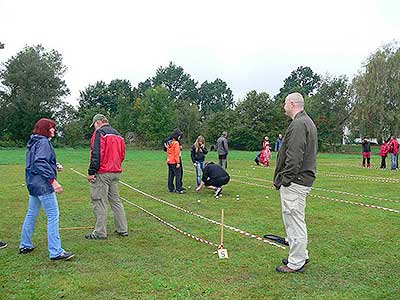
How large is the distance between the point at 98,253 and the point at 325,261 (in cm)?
316

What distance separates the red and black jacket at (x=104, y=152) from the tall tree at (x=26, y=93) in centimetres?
5224

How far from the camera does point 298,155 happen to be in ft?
17.7

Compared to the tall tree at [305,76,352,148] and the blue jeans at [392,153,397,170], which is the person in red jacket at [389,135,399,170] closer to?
the blue jeans at [392,153,397,170]

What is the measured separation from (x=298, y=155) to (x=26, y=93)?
187 ft

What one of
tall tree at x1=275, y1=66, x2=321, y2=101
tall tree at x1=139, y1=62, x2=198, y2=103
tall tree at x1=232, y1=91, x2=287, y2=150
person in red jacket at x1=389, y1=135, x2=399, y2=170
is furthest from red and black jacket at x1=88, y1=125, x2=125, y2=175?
tall tree at x1=275, y1=66, x2=321, y2=101

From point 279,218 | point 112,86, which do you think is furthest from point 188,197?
point 112,86

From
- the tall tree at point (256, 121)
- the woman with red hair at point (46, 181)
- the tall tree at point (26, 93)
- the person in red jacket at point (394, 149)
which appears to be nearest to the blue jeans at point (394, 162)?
the person in red jacket at point (394, 149)

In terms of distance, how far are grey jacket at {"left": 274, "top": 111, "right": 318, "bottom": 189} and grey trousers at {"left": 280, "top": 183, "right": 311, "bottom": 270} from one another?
0.11 meters

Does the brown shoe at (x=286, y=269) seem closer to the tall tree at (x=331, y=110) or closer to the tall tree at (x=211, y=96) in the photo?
the tall tree at (x=331, y=110)

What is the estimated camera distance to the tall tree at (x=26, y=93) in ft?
184

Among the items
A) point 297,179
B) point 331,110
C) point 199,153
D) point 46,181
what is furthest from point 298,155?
point 331,110

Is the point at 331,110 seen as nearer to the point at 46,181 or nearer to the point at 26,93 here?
the point at 26,93

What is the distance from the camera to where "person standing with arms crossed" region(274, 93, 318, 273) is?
17.8 ft

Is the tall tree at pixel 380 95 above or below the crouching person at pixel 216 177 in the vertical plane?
above
